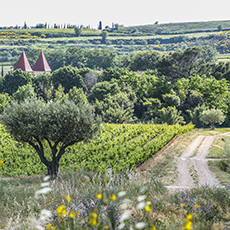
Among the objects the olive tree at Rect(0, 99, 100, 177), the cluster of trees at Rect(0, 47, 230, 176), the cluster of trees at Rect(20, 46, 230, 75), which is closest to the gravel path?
the cluster of trees at Rect(0, 47, 230, 176)

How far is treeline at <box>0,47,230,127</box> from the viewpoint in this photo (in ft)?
143

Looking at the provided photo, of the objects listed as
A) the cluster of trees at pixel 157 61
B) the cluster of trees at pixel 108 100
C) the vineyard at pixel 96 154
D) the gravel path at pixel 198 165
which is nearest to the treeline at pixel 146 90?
the cluster of trees at pixel 108 100

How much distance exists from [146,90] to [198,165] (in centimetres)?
3495

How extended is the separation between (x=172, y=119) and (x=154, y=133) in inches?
422

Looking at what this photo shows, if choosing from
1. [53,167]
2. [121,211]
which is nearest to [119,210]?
[121,211]

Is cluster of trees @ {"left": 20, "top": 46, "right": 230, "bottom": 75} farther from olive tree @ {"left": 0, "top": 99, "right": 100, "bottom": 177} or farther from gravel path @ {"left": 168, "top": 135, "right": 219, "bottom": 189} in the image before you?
olive tree @ {"left": 0, "top": 99, "right": 100, "bottom": 177}

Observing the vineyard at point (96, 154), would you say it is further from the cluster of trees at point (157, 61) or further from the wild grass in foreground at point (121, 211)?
the cluster of trees at point (157, 61)

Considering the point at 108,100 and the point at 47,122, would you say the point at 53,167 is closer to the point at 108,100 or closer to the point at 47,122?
the point at 47,122

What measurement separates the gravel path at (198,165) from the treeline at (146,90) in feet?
40.2

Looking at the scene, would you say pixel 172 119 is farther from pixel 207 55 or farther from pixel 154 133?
pixel 207 55

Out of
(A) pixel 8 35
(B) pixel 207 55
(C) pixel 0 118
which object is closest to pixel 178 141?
(C) pixel 0 118

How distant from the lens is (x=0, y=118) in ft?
49.3

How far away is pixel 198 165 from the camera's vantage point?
59.8 feet

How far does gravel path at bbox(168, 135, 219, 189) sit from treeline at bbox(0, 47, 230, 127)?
1225 cm
